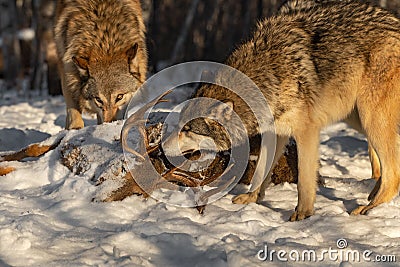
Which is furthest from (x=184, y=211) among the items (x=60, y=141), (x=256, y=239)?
(x=60, y=141)

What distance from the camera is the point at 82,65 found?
542 centimetres

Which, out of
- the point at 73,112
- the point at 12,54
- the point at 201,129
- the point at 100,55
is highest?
the point at 100,55

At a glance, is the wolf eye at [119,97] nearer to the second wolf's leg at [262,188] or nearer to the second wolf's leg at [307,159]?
the second wolf's leg at [262,188]

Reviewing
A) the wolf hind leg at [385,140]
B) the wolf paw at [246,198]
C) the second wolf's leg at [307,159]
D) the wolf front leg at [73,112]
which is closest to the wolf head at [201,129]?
the wolf paw at [246,198]

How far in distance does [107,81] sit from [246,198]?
1.94 meters

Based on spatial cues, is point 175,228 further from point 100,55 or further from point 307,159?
point 100,55

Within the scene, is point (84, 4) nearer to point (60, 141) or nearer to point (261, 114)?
point (60, 141)

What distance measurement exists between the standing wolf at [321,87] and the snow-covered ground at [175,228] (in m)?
0.28

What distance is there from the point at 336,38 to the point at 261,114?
35.7 inches

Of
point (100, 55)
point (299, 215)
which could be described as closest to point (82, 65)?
point (100, 55)

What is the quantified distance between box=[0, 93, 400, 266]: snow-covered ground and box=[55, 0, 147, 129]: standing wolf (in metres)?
0.85

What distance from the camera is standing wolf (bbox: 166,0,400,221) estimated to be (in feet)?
14.0

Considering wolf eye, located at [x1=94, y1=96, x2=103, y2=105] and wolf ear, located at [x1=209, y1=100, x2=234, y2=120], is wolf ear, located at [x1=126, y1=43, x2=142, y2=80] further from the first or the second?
wolf ear, located at [x1=209, y1=100, x2=234, y2=120]

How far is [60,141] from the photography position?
4895mm
